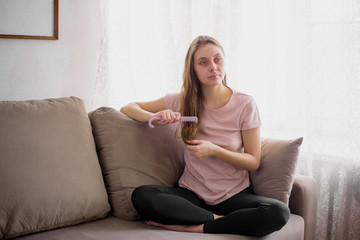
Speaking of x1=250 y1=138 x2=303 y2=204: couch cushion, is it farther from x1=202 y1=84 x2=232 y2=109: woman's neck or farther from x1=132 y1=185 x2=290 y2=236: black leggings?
x1=202 y1=84 x2=232 y2=109: woman's neck

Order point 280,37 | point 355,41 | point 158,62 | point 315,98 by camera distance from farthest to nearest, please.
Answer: point 158,62
point 280,37
point 315,98
point 355,41

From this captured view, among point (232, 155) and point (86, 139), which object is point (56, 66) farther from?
point (232, 155)

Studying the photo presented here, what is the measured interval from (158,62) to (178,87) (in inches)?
8.1

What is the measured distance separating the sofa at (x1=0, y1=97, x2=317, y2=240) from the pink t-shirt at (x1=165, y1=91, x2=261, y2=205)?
9 centimetres

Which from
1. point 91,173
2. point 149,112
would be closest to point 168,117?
point 149,112

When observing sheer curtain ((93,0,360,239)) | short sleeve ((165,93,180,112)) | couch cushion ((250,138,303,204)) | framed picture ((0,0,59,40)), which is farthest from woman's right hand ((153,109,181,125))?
framed picture ((0,0,59,40))

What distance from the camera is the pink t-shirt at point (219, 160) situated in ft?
6.29

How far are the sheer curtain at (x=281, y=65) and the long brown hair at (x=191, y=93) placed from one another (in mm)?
431

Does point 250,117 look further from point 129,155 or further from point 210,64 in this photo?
point 129,155

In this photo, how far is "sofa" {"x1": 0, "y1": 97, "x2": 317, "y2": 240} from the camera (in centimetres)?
162

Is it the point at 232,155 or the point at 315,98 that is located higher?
the point at 315,98

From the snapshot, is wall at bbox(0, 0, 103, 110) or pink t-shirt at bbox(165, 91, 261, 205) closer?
pink t-shirt at bbox(165, 91, 261, 205)

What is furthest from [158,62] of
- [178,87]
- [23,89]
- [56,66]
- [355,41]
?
[355,41]

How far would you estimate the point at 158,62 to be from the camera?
266 cm
